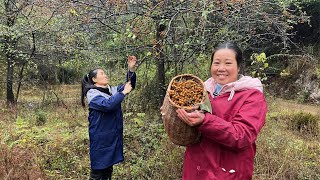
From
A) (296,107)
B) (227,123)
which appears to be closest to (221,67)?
(227,123)

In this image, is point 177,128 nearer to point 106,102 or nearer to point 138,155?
point 106,102

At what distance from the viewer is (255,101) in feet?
6.69

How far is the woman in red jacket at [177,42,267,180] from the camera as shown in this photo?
194 centimetres

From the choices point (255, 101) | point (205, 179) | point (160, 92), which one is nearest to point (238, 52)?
point (255, 101)

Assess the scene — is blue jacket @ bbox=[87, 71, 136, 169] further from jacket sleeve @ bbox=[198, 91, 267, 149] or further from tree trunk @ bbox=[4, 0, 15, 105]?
tree trunk @ bbox=[4, 0, 15, 105]

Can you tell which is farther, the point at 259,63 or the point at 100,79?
the point at 259,63

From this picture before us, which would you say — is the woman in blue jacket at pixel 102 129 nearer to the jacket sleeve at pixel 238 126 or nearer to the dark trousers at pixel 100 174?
the dark trousers at pixel 100 174

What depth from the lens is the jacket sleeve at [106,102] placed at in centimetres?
361

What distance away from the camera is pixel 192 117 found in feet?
6.44

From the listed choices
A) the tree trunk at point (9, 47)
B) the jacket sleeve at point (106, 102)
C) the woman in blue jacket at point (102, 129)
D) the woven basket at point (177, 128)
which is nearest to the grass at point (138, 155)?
the woman in blue jacket at point (102, 129)

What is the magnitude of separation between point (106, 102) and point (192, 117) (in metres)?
1.84

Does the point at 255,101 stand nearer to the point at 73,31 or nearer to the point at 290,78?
the point at 73,31

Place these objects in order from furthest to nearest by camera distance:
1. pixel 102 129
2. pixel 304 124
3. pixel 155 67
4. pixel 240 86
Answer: pixel 304 124 → pixel 155 67 → pixel 102 129 → pixel 240 86

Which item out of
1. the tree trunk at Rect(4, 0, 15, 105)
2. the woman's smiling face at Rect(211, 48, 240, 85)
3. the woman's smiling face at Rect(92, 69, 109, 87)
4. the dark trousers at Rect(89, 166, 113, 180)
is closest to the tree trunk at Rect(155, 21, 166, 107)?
the woman's smiling face at Rect(92, 69, 109, 87)
